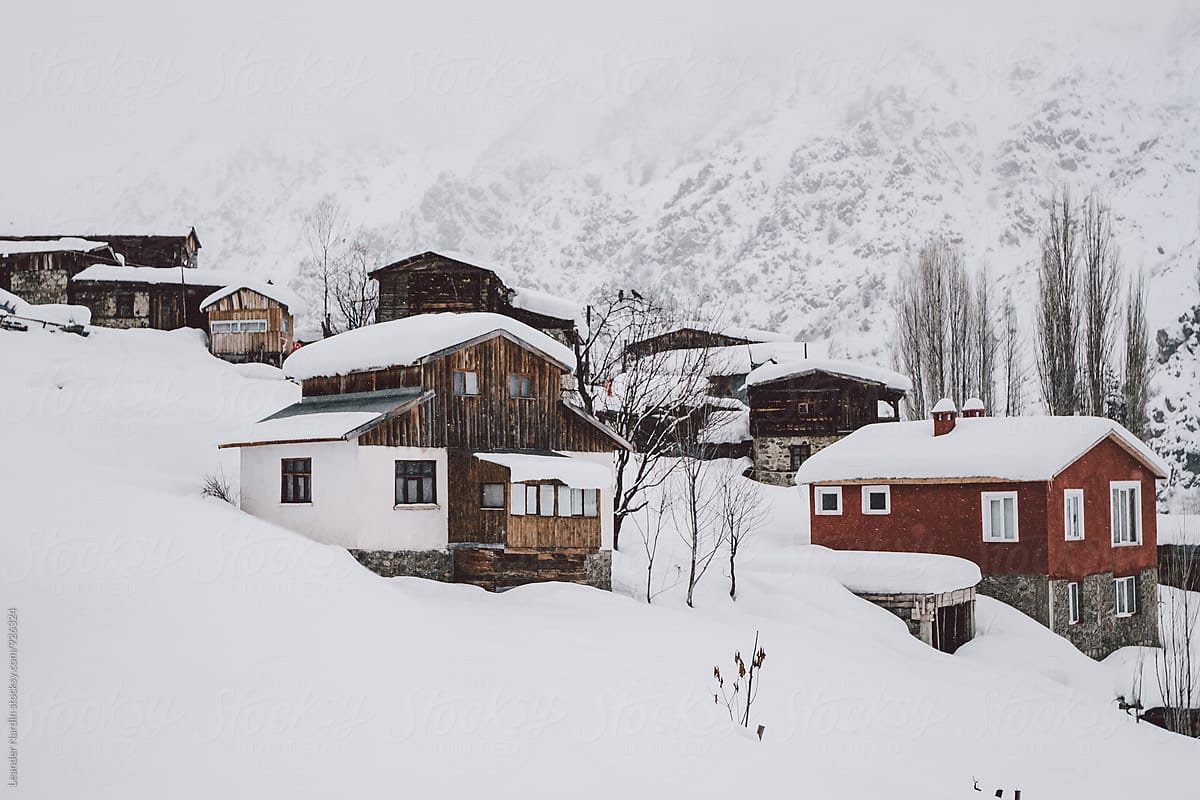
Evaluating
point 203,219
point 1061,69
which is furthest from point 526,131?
point 1061,69

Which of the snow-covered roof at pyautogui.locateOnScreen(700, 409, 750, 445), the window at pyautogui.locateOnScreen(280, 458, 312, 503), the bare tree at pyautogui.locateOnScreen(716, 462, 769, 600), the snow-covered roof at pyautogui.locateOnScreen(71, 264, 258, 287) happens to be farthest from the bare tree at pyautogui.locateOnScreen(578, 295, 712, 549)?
the snow-covered roof at pyautogui.locateOnScreen(71, 264, 258, 287)

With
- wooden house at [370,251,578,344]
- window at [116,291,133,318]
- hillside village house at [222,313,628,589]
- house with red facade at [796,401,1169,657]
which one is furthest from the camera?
window at [116,291,133,318]

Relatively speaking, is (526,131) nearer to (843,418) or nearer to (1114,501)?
(843,418)

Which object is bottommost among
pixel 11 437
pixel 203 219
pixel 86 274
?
pixel 11 437

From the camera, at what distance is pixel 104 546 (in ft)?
62.5

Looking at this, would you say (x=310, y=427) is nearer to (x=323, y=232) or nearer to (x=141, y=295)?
(x=141, y=295)

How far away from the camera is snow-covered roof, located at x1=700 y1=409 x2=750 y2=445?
4978cm

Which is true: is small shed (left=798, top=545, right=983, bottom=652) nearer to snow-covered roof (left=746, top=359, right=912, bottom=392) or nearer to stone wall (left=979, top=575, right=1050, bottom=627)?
stone wall (left=979, top=575, right=1050, bottom=627)

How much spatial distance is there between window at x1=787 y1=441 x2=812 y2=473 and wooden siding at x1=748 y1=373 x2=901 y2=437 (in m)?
0.61

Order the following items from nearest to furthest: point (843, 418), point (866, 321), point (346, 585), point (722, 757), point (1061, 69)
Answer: point (722, 757), point (346, 585), point (843, 418), point (866, 321), point (1061, 69)

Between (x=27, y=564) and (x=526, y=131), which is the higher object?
(x=526, y=131)

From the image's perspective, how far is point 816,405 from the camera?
4884 centimetres

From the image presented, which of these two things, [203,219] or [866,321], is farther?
[203,219]

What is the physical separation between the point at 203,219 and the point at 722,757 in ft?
576
